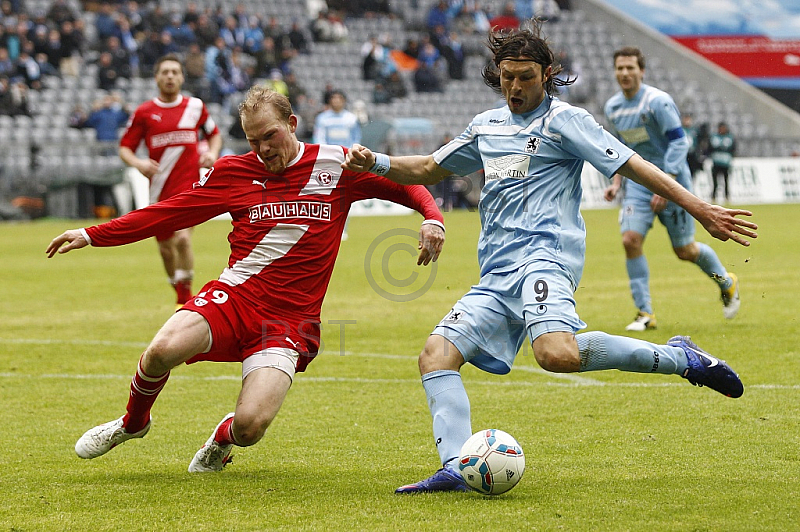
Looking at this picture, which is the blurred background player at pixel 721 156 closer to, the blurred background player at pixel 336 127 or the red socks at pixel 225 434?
the blurred background player at pixel 336 127

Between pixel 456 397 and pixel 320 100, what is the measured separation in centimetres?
2622

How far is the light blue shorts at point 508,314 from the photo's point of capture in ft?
15.0

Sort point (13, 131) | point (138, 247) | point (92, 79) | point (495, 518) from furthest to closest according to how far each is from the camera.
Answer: point (92, 79) → point (13, 131) → point (138, 247) → point (495, 518)

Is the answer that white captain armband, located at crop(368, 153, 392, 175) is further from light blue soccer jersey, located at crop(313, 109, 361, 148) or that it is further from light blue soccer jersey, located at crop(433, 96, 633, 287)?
light blue soccer jersey, located at crop(313, 109, 361, 148)

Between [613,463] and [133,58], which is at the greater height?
[613,463]

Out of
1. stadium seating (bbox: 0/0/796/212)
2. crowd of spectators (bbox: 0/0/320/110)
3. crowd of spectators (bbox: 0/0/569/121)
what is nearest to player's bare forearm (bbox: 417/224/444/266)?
stadium seating (bbox: 0/0/796/212)

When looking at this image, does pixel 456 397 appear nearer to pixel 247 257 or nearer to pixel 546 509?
pixel 546 509

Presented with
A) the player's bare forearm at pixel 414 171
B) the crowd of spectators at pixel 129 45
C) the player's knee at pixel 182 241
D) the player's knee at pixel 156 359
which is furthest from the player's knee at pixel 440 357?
the crowd of spectators at pixel 129 45

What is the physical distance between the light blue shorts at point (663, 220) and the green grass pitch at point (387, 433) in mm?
803

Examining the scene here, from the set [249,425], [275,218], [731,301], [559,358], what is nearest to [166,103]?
[731,301]

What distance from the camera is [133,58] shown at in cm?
2648

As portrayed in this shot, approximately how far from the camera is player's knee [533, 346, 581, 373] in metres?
4.47

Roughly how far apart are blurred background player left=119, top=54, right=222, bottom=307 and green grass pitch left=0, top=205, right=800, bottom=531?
0.57m

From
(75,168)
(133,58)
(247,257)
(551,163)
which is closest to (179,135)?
(247,257)
